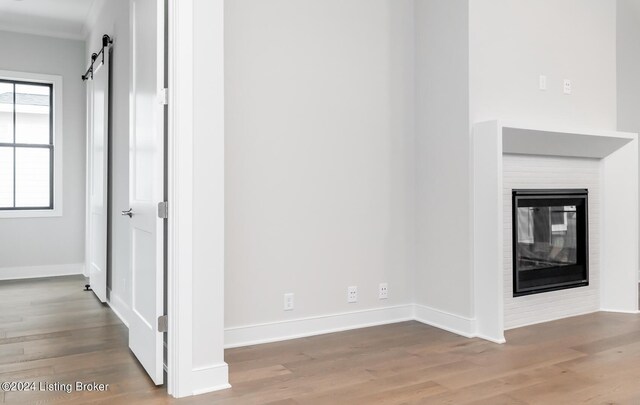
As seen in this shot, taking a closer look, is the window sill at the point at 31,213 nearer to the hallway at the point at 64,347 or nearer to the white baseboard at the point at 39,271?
the white baseboard at the point at 39,271

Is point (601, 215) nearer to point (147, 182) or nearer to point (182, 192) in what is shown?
point (182, 192)

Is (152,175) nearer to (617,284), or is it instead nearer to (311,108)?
(311,108)

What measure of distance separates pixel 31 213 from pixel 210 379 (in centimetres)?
453

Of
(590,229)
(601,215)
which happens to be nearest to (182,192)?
(590,229)

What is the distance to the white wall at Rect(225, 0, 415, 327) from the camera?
336 centimetres

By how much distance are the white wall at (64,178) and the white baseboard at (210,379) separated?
442cm

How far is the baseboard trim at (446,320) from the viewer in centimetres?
354

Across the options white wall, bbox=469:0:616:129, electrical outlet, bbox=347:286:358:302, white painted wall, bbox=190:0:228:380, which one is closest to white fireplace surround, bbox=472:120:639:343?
white wall, bbox=469:0:616:129

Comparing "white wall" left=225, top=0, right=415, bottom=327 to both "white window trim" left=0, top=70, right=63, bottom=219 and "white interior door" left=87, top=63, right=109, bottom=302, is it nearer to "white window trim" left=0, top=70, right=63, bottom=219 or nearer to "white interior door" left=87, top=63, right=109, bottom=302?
"white interior door" left=87, top=63, right=109, bottom=302

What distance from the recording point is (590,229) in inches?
169

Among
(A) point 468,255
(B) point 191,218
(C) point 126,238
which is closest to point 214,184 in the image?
(B) point 191,218

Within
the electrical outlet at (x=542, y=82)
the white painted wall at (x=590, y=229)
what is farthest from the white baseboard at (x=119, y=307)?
the electrical outlet at (x=542, y=82)

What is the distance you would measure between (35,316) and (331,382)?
9.19ft

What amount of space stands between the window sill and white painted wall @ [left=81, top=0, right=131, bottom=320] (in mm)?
2048
